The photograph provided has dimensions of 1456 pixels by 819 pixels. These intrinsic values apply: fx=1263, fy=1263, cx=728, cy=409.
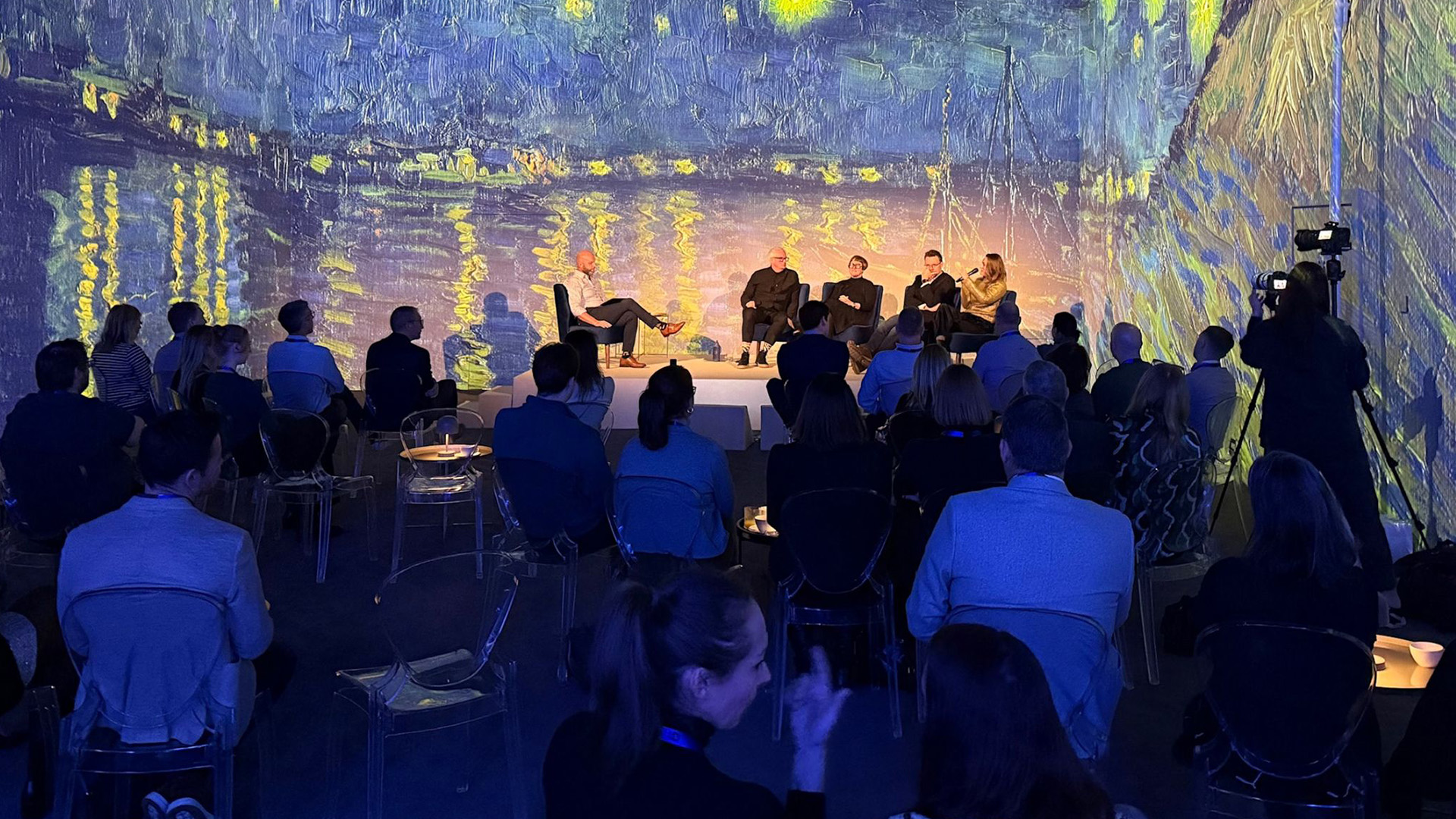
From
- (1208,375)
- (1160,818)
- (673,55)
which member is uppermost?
(673,55)

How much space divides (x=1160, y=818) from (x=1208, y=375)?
2776mm

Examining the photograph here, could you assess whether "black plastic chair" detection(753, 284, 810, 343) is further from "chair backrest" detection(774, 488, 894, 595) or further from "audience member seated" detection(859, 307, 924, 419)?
"chair backrest" detection(774, 488, 894, 595)

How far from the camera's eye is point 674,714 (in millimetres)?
1619

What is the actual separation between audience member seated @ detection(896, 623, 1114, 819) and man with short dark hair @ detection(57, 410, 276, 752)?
1.67m

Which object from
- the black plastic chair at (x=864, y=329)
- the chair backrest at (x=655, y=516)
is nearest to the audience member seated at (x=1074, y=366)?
the chair backrest at (x=655, y=516)

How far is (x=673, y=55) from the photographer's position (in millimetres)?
11617

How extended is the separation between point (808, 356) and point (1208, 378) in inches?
76.0

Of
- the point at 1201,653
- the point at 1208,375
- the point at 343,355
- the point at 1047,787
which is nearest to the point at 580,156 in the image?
the point at 343,355

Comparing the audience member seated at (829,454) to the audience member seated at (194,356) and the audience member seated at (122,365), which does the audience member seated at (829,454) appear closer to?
the audience member seated at (194,356)

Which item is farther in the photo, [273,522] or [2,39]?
[2,39]

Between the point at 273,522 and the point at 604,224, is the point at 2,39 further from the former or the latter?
the point at 604,224

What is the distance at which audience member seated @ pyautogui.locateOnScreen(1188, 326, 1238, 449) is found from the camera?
548 centimetres


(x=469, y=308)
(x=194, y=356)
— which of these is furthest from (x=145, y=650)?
(x=469, y=308)

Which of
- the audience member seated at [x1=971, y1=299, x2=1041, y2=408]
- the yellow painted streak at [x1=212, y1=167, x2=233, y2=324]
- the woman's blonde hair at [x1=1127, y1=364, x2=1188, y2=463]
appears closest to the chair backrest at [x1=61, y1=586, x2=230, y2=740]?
the woman's blonde hair at [x1=1127, y1=364, x2=1188, y2=463]
